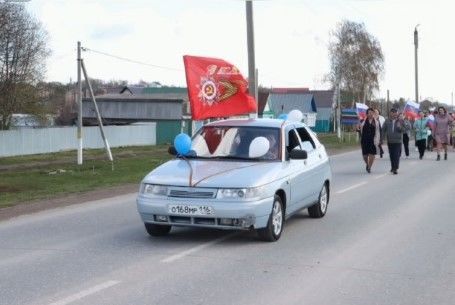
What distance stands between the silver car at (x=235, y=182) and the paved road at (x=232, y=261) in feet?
1.13

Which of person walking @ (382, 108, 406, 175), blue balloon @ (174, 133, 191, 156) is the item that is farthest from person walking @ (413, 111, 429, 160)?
blue balloon @ (174, 133, 191, 156)

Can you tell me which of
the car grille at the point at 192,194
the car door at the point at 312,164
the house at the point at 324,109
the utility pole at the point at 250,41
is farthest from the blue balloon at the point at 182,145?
the house at the point at 324,109

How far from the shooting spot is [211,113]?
17062mm

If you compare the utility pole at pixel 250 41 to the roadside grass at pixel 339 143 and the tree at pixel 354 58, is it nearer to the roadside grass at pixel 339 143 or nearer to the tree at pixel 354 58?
the roadside grass at pixel 339 143

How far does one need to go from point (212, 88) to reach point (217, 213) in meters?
9.30

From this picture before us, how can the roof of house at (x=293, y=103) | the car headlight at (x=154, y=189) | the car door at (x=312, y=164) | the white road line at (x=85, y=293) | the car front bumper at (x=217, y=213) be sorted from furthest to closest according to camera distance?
the roof of house at (x=293, y=103) → the car door at (x=312, y=164) → the car headlight at (x=154, y=189) → the car front bumper at (x=217, y=213) → the white road line at (x=85, y=293)

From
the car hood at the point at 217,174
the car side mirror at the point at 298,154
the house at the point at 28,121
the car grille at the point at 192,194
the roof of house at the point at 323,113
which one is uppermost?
the roof of house at the point at 323,113

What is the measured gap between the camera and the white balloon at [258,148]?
9149 millimetres

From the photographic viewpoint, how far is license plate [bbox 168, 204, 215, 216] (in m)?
8.11

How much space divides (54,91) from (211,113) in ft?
97.4

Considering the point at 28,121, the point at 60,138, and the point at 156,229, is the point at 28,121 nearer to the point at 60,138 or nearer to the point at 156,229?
the point at 60,138

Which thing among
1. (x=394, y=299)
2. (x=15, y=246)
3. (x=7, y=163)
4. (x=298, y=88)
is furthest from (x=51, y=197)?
(x=298, y=88)

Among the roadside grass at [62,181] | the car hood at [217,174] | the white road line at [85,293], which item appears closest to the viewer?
the white road line at [85,293]

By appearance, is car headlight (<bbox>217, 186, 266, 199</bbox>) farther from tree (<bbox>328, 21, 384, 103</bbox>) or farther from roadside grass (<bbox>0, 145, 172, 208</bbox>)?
tree (<bbox>328, 21, 384, 103</bbox>)
